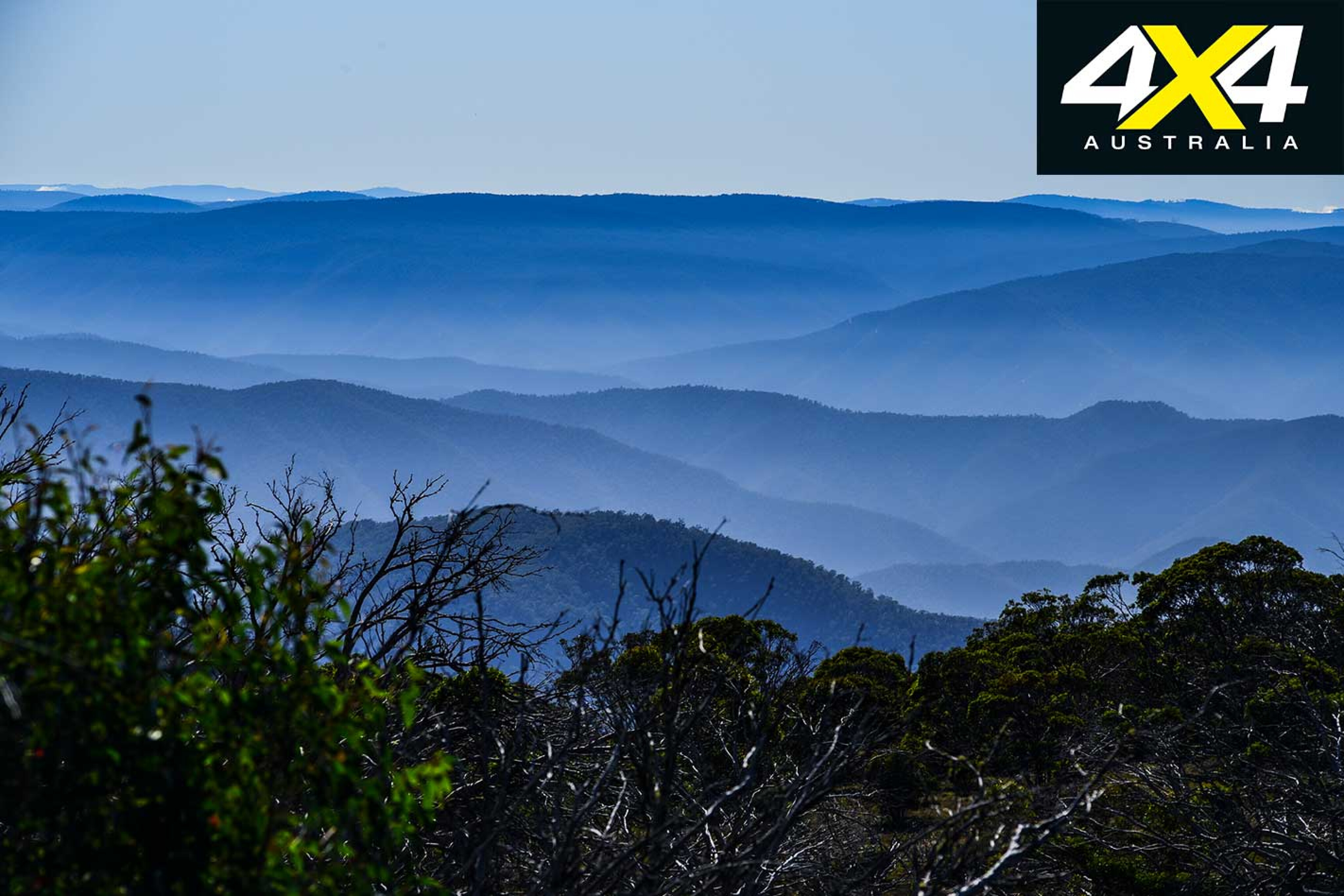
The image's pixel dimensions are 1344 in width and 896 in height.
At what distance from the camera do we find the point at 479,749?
8438 millimetres

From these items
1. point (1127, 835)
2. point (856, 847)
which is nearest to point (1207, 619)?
point (1127, 835)

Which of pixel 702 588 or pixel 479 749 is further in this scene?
pixel 702 588

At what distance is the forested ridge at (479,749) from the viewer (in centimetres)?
325

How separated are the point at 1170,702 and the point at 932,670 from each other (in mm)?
4419

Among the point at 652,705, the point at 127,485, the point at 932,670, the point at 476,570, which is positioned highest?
the point at 127,485

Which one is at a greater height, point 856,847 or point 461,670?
point 461,670

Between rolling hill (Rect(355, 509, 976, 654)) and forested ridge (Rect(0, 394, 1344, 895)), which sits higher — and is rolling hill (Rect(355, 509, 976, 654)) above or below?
below

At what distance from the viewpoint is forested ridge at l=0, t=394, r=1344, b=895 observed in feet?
10.7

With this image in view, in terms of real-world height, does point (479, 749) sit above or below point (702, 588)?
above

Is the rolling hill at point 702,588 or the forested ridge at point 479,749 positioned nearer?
the forested ridge at point 479,749

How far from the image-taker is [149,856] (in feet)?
10.9

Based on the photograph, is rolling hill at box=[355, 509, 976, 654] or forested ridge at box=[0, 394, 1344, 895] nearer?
forested ridge at box=[0, 394, 1344, 895]

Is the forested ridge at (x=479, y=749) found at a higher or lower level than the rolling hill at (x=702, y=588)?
higher

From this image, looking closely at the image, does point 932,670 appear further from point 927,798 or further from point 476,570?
point 927,798
